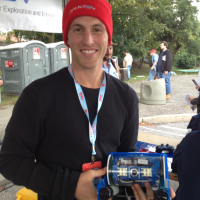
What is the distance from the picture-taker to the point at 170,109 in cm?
845

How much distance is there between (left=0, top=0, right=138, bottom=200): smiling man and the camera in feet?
4.00

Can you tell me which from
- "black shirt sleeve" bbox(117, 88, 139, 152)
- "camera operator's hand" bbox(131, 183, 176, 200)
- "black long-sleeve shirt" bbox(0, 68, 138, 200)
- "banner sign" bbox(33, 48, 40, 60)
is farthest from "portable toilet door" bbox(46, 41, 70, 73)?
"camera operator's hand" bbox(131, 183, 176, 200)

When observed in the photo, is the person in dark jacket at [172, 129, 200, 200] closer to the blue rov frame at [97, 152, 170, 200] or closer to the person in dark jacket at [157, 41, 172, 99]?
the blue rov frame at [97, 152, 170, 200]

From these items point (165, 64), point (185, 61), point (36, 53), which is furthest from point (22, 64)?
point (185, 61)

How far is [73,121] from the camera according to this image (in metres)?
1.31

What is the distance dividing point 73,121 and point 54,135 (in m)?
0.13

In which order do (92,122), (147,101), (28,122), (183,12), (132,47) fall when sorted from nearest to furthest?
(28,122), (92,122), (147,101), (132,47), (183,12)

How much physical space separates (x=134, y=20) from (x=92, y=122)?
2090 cm

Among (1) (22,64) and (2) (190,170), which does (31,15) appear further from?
(1) (22,64)

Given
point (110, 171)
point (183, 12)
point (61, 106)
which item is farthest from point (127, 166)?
point (183, 12)

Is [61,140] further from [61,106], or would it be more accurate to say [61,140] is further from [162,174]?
[162,174]

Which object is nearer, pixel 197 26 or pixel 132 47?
pixel 132 47

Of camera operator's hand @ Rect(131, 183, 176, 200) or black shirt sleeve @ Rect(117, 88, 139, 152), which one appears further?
black shirt sleeve @ Rect(117, 88, 139, 152)

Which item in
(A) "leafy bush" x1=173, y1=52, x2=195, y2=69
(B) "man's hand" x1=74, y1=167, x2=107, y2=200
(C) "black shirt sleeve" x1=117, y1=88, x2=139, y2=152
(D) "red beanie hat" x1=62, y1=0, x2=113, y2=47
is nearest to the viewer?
(B) "man's hand" x1=74, y1=167, x2=107, y2=200
